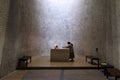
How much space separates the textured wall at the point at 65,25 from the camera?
41.9 feet

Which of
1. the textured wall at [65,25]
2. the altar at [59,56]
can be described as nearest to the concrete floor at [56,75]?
the altar at [59,56]

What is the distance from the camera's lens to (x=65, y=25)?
13.1 m

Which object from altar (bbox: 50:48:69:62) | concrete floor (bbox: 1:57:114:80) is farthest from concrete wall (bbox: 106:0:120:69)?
altar (bbox: 50:48:69:62)

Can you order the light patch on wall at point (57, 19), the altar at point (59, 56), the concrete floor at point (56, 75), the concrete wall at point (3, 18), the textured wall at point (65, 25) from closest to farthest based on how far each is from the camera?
1. the concrete wall at point (3, 18)
2. the concrete floor at point (56, 75)
3. the altar at point (59, 56)
4. the textured wall at point (65, 25)
5. the light patch on wall at point (57, 19)

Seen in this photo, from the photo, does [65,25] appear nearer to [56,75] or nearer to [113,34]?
[113,34]

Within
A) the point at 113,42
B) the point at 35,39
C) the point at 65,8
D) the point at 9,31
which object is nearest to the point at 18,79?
the point at 9,31

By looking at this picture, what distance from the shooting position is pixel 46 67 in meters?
7.80

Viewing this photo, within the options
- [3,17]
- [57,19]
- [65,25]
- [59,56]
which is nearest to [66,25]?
[65,25]

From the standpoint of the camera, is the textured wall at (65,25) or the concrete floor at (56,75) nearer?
the concrete floor at (56,75)

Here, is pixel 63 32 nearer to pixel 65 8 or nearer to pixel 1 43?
pixel 65 8

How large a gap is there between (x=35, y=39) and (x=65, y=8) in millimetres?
3594

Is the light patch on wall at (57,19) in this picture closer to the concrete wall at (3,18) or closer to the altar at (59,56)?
the altar at (59,56)

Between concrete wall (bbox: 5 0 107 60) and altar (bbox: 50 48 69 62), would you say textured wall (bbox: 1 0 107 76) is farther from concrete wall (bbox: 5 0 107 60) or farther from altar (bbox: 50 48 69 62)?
altar (bbox: 50 48 69 62)

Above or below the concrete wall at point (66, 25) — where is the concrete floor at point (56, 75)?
below
